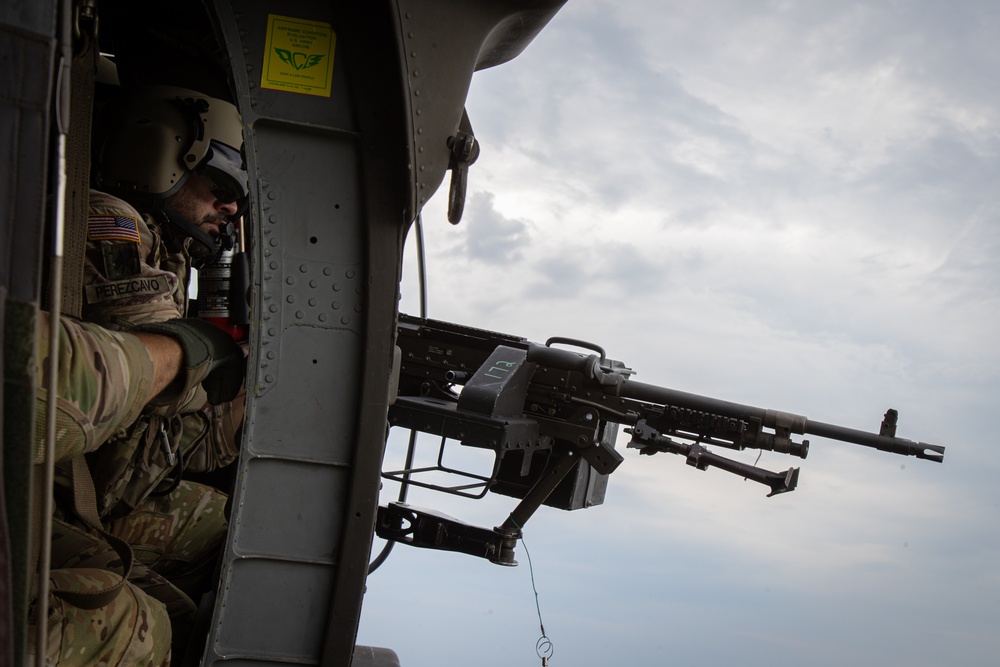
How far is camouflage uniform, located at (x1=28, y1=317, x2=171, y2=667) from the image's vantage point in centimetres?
164

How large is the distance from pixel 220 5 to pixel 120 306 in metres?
0.97

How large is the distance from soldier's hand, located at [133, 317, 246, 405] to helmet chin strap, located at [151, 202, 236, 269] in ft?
4.11

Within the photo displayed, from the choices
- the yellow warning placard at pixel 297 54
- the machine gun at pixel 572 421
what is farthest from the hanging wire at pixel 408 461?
the yellow warning placard at pixel 297 54

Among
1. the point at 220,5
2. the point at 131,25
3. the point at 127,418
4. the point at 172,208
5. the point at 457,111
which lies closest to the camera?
the point at 127,418

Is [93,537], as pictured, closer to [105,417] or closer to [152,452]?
[152,452]

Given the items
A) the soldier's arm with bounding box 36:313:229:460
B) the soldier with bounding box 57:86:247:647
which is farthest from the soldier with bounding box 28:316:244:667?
the soldier with bounding box 57:86:247:647

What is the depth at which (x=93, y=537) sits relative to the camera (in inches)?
98.0

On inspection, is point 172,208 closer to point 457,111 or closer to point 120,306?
point 120,306

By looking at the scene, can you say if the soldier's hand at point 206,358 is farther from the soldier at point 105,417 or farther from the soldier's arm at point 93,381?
the soldier's arm at point 93,381

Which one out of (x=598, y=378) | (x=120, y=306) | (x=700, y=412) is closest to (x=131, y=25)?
(x=120, y=306)

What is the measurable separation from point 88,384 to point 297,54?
1175mm

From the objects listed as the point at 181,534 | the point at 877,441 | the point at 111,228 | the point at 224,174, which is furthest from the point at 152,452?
the point at 877,441

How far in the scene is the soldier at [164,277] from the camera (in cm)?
275

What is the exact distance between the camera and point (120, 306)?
274cm
